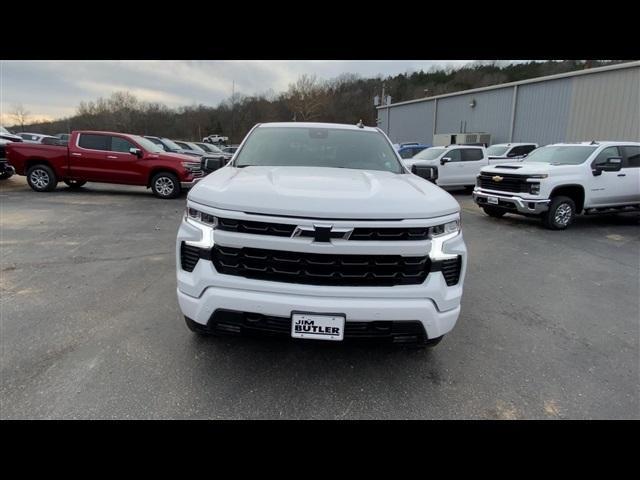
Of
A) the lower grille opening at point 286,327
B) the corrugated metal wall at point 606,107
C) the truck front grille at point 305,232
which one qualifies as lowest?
the lower grille opening at point 286,327

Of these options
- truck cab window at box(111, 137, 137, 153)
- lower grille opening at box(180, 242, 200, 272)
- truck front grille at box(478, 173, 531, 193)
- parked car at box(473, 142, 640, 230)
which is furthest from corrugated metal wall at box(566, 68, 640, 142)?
lower grille opening at box(180, 242, 200, 272)

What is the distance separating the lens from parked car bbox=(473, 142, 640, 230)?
8.38 m

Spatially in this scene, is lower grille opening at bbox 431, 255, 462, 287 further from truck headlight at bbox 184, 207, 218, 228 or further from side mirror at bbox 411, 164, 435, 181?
side mirror at bbox 411, 164, 435, 181

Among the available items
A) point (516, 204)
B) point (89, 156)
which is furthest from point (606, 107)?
point (89, 156)

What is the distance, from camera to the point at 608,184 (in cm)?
889

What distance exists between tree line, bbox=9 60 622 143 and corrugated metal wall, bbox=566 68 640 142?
39.1m

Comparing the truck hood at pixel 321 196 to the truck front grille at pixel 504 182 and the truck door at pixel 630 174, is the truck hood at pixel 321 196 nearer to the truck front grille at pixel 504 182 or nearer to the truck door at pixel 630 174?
the truck front grille at pixel 504 182

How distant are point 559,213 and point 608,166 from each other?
1573 millimetres

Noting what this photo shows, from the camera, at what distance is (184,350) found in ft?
10.3

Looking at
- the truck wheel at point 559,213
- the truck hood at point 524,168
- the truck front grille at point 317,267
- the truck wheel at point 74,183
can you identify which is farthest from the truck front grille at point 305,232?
the truck wheel at point 74,183

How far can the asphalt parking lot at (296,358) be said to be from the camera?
253cm

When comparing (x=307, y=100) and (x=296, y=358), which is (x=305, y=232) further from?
(x=307, y=100)
